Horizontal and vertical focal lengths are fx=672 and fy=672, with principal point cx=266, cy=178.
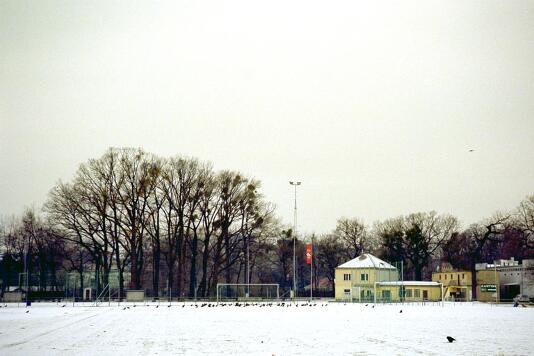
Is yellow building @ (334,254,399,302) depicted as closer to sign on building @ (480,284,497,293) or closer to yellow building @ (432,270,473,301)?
yellow building @ (432,270,473,301)

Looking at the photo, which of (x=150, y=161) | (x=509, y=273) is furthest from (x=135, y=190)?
(x=509, y=273)

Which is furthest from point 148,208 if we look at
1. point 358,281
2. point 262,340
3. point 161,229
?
point 262,340

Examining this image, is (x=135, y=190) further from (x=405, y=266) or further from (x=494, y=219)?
(x=494, y=219)

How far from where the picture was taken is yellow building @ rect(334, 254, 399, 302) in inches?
3969

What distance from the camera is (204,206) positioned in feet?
300

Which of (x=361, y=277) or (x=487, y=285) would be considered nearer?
(x=487, y=285)

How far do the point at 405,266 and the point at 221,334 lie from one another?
91.1 m

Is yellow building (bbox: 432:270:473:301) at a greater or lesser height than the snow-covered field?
lesser

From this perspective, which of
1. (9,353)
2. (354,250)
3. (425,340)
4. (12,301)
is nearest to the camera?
(9,353)

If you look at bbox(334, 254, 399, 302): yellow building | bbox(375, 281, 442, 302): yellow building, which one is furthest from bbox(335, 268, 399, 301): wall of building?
bbox(375, 281, 442, 302): yellow building

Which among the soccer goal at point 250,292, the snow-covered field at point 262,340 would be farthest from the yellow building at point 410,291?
the snow-covered field at point 262,340

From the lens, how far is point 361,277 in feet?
333

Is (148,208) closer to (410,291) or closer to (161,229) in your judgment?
(161,229)

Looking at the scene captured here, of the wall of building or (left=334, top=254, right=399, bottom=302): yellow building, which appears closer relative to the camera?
the wall of building
